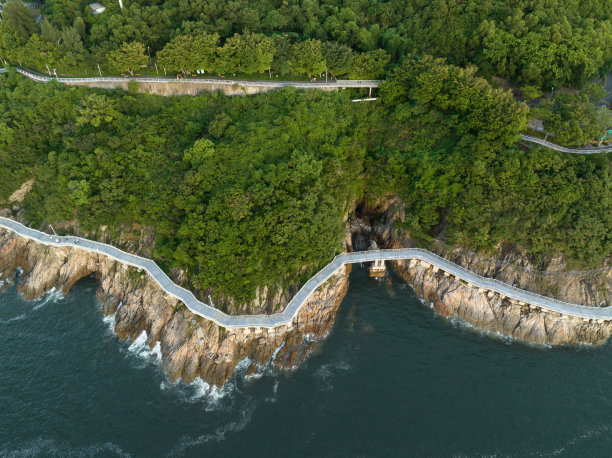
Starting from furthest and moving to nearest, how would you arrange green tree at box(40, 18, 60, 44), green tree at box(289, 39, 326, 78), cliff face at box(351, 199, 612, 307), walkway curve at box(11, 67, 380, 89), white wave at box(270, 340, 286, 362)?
green tree at box(40, 18, 60, 44) → walkway curve at box(11, 67, 380, 89) → green tree at box(289, 39, 326, 78) → cliff face at box(351, 199, 612, 307) → white wave at box(270, 340, 286, 362)

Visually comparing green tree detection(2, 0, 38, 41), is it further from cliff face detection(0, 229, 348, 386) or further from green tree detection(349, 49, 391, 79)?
green tree detection(349, 49, 391, 79)

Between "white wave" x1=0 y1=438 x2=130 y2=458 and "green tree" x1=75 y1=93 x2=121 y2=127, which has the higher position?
"green tree" x1=75 y1=93 x2=121 y2=127

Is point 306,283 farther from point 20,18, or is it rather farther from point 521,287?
point 20,18

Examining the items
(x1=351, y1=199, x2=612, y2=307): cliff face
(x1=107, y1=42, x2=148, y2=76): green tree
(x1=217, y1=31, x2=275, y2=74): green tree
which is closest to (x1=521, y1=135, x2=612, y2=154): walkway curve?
(x1=351, y1=199, x2=612, y2=307): cliff face

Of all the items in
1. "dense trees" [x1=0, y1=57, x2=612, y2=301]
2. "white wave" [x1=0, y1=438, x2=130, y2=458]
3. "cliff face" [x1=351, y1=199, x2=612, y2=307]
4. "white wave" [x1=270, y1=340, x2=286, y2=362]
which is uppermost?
"dense trees" [x1=0, y1=57, x2=612, y2=301]

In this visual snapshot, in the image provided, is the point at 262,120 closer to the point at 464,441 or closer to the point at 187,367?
the point at 187,367

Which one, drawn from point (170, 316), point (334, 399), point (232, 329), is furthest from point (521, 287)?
point (170, 316)
